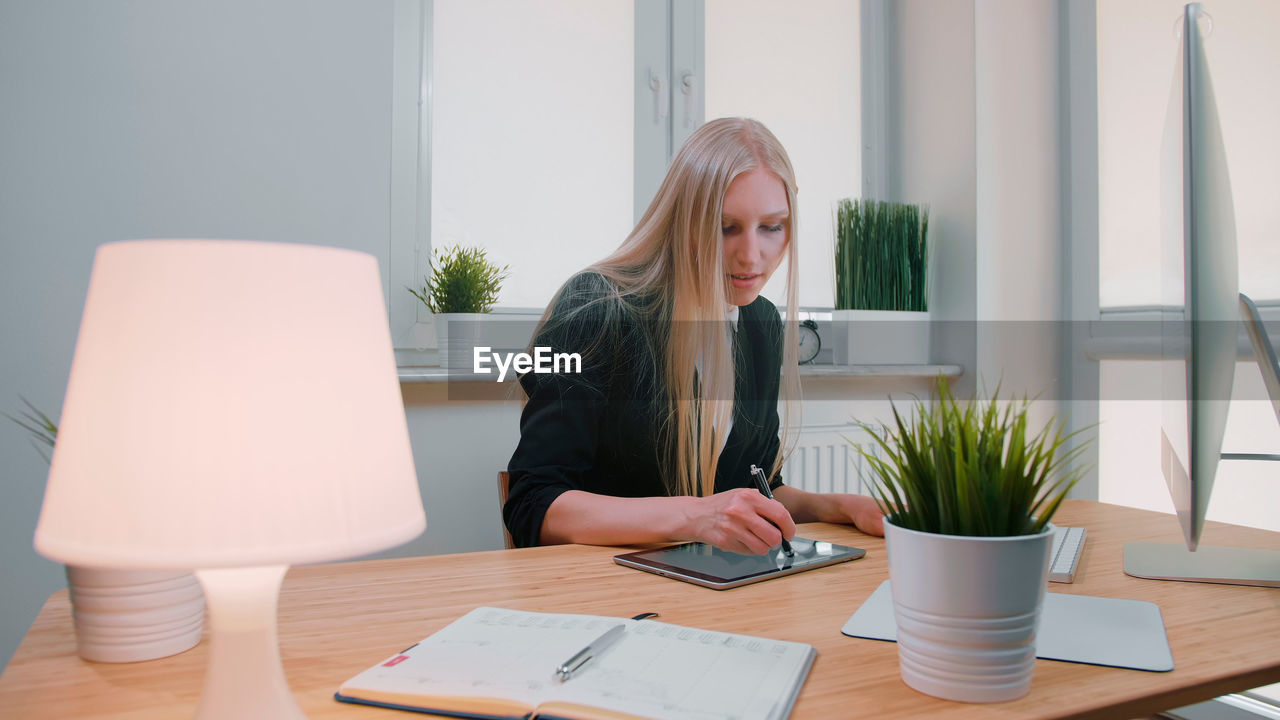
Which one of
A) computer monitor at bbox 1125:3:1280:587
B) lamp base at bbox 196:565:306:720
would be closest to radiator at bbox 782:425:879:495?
computer monitor at bbox 1125:3:1280:587

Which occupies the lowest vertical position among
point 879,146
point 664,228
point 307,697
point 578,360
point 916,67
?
point 307,697

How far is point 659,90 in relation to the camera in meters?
2.37

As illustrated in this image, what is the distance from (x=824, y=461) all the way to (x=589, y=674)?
190cm

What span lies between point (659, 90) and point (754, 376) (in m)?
1.07

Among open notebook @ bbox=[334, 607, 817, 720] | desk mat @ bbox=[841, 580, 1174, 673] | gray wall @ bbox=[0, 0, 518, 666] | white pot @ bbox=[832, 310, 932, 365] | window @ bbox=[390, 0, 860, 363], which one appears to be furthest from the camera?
white pot @ bbox=[832, 310, 932, 365]

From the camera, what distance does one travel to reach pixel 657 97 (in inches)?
93.4

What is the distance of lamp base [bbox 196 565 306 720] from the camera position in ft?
1.50

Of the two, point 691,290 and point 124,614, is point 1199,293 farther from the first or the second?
point 124,614

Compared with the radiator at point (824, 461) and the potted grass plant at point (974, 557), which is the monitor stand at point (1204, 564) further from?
the radiator at point (824, 461)

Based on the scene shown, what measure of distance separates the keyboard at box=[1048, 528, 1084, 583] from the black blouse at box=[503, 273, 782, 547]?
622mm

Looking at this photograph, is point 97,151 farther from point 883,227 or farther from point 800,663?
point 883,227

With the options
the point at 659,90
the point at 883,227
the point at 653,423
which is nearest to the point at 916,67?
the point at 883,227

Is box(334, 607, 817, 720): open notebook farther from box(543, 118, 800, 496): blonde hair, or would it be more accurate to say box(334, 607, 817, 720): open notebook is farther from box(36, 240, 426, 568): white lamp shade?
box(543, 118, 800, 496): blonde hair

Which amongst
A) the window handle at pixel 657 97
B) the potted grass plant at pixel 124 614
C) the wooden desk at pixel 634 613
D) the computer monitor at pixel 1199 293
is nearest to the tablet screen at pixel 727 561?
the wooden desk at pixel 634 613
